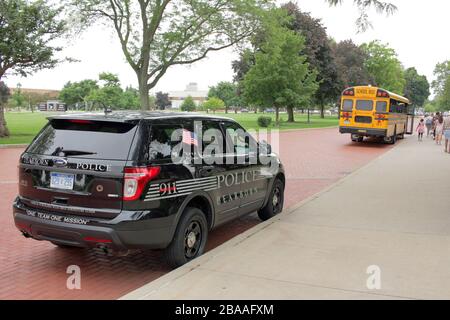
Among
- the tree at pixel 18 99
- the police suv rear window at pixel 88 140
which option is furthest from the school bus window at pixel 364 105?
the tree at pixel 18 99

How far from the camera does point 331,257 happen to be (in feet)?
17.4

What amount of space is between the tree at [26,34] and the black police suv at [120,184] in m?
19.5

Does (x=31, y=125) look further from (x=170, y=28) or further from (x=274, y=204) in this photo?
(x=274, y=204)

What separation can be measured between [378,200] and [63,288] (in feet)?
21.1

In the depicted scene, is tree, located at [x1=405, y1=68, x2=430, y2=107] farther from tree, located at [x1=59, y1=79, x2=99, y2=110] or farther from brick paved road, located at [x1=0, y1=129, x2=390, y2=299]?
brick paved road, located at [x1=0, y1=129, x2=390, y2=299]

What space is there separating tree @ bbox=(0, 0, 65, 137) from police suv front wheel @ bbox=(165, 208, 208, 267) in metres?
20.0

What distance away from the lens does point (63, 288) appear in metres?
4.55

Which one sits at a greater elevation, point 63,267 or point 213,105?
point 213,105

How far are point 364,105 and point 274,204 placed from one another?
57.9ft

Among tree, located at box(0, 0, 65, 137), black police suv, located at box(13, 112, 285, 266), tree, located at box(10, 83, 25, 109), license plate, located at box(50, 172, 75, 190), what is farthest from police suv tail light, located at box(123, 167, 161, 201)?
tree, located at box(10, 83, 25, 109)

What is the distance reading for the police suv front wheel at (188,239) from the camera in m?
5.00

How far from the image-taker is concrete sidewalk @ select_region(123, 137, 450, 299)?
428cm

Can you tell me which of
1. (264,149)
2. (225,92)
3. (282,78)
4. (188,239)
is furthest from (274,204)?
(225,92)

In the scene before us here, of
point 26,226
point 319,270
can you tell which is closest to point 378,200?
point 319,270
